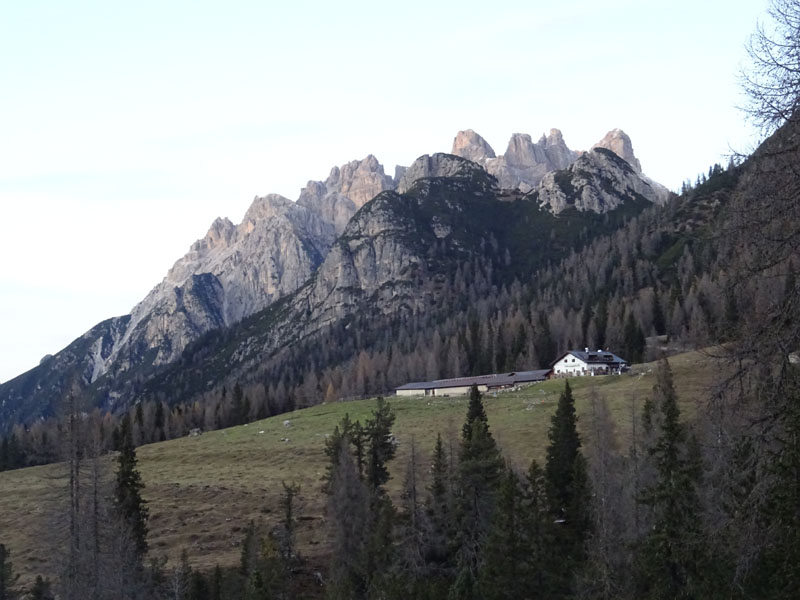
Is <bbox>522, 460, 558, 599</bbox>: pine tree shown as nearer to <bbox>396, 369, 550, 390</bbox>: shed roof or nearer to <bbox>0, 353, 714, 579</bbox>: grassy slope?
<bbox>0, 353, 714, 579</bbox>: grassy slope

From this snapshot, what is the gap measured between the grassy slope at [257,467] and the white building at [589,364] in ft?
34.0

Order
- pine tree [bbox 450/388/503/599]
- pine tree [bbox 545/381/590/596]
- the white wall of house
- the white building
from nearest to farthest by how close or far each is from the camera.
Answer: pine tree [bbox 545/381/590/596]
pine tree [bbox 450/388/503/599]
the white building
the white wall of house

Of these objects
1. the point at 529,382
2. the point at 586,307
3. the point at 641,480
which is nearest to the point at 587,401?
the point at 529,382

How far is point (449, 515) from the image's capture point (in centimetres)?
4975

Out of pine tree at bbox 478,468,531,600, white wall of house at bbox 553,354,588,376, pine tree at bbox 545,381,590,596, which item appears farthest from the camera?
white wall of house at bbox 553,354,588,376

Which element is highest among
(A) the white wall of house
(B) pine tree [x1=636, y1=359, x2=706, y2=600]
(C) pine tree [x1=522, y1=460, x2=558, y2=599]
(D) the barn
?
(A) the white wall of house

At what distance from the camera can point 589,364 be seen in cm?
13488

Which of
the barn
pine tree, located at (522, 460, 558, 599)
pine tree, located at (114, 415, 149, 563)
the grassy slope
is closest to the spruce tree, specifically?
pine tree, located at (522, 460, 558, 599)

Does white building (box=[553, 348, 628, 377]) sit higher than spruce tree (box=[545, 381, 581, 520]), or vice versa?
white building (box=[553, 348, 628, 377])

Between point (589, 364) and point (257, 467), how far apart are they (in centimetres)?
6729

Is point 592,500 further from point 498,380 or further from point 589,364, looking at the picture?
point 498,380

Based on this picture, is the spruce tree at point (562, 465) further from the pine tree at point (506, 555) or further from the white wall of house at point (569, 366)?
the white wall of house at point (569, 366)

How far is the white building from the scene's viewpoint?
133625 mm

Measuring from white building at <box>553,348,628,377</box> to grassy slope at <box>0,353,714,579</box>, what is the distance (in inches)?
408
